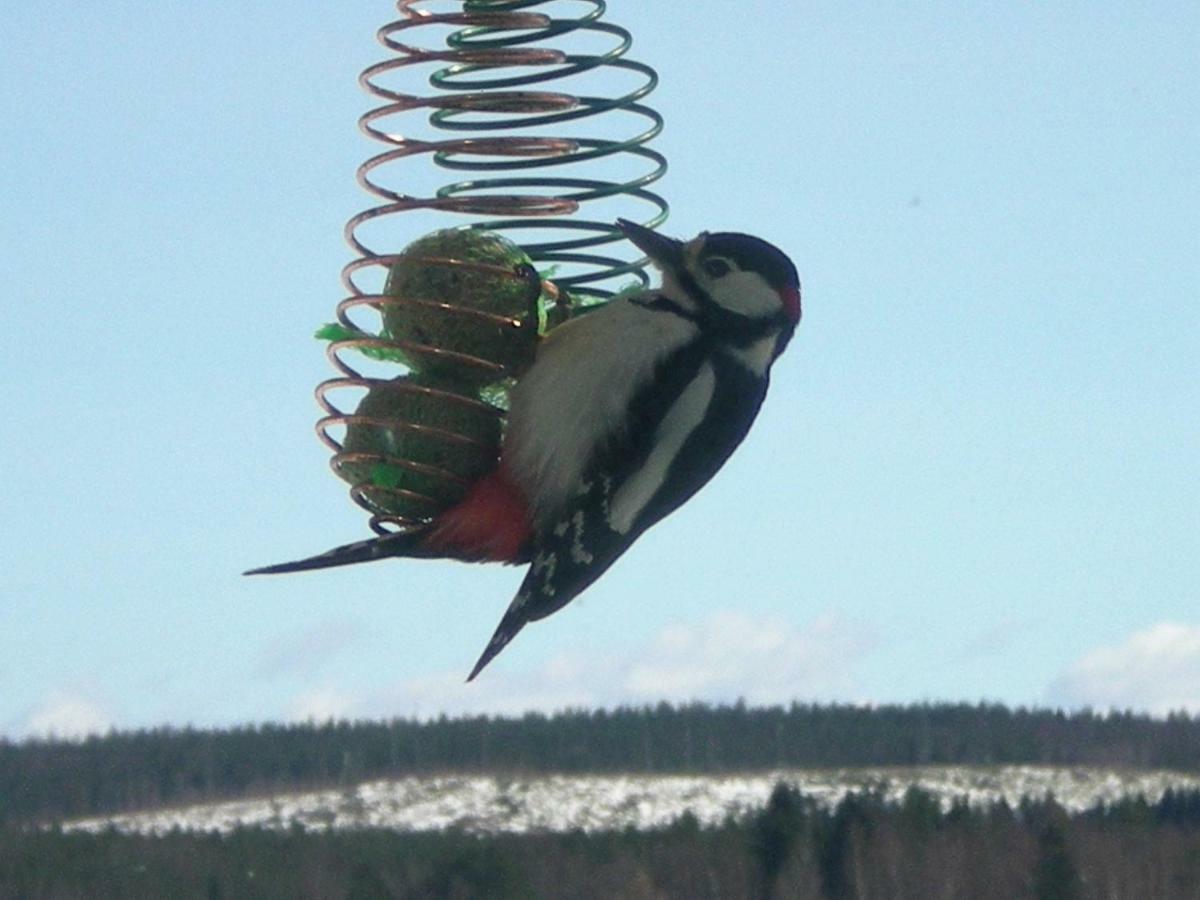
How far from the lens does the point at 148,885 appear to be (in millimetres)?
92062

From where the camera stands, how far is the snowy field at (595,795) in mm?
126750

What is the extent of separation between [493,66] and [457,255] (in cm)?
46

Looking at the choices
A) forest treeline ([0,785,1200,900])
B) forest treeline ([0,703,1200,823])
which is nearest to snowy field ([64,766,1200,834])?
forest treeline ([0,703,1200,823])

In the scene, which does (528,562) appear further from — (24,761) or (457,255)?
(24,761)

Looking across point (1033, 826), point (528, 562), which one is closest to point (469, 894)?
point (1033, 826)

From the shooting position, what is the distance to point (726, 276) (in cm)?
670

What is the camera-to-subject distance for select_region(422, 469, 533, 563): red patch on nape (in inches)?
261

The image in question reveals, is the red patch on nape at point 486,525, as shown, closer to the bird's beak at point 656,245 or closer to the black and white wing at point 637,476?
the black and white wing at point 637,476

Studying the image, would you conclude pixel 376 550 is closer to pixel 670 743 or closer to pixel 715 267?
pixel 715 267

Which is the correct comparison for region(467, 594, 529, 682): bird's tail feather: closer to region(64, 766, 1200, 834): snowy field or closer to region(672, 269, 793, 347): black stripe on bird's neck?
region(672, 269, 793, 347): black stripe on bird's neck

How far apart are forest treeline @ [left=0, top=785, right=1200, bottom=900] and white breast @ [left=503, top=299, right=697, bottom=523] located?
245 feet

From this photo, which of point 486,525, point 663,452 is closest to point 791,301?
point 663,452

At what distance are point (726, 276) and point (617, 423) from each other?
17.2 inches

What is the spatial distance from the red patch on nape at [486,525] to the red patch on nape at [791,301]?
0.78 m
